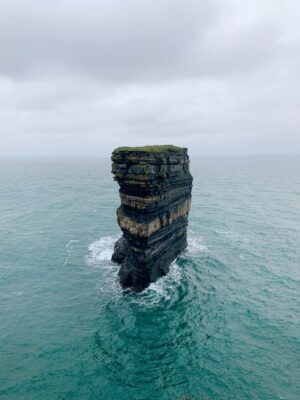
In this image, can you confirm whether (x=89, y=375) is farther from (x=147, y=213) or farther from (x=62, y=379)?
(x=147, y=213)

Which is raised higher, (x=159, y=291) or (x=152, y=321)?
(x=159, y=291)

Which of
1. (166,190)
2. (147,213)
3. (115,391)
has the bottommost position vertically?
→ (115,391)

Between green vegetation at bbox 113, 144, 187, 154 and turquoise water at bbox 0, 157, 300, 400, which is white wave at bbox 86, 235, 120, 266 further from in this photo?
green vegetation at bbox 113, 144, 187, 154

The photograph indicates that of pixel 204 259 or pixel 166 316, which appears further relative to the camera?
pixel 204 259

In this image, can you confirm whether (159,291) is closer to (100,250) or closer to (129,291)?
(129,291)

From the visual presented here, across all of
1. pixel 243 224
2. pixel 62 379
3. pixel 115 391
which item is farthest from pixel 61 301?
pixel 243 224

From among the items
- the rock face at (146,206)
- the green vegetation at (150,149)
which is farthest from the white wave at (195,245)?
the green vegetation at (150,149)

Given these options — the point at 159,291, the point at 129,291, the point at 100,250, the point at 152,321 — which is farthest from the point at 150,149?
the point at 100,250
